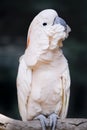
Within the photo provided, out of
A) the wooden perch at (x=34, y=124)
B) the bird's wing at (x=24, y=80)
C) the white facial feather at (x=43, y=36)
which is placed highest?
the white facial feather at (x=43, y=36)

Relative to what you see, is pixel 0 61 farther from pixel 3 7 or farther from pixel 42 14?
pixel 42 14

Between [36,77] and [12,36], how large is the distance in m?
1.18

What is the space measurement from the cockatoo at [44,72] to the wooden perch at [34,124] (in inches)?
1.0

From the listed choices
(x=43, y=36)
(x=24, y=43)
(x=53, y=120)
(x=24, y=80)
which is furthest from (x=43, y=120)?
(x=24, y=43)

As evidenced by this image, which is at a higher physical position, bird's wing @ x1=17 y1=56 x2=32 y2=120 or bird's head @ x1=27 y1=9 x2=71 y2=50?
bird's head @ x1=27 y1=9 x2=71 y2=50

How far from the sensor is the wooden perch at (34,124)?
2.18 m

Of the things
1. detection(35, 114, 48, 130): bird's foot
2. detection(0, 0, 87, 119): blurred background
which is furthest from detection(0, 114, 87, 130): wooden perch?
detection(0, 0, 87, 119): blurred background

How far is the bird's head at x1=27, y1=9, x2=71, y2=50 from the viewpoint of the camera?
2207mm

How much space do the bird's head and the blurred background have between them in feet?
3.68

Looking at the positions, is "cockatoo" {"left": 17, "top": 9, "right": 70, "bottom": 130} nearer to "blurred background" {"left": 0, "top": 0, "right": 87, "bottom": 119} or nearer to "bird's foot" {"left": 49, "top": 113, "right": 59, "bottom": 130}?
"bird's foot" {"left": 49, "top": 113, "right": 59, "bottom": 130}

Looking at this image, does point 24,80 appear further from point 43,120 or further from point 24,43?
point 24,43

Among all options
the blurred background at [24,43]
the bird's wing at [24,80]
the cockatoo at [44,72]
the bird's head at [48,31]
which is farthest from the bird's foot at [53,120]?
the blurred background at [24,43]

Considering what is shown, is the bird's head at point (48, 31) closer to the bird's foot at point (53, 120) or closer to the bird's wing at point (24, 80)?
the bird's wing at point (24, 80)

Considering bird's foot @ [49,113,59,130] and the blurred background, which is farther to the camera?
the blurred background
